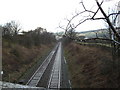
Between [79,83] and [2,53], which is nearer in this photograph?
[79,83]

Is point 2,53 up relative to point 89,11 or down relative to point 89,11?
down

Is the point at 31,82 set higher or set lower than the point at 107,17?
lower

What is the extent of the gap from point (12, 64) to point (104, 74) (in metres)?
18.2

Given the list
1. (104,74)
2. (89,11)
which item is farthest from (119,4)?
(104,74)

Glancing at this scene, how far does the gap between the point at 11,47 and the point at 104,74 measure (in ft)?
84.9

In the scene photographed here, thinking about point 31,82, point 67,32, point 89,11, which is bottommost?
point 31,82

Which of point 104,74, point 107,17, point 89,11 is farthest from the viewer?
point 104,74

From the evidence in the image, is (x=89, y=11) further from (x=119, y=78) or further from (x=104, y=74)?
(x=104, y=74)

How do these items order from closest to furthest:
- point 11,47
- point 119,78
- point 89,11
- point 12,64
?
point 89,11, point 119,78, point 12,64, point 11,47

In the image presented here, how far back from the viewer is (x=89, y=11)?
5520mm

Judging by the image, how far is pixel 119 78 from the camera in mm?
20266

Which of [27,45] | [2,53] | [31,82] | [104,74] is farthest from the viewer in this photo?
[27,45]

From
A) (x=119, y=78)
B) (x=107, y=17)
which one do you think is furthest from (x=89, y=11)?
(x=119, y=78)

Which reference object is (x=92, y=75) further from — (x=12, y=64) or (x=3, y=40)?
(x=3, y=40)
